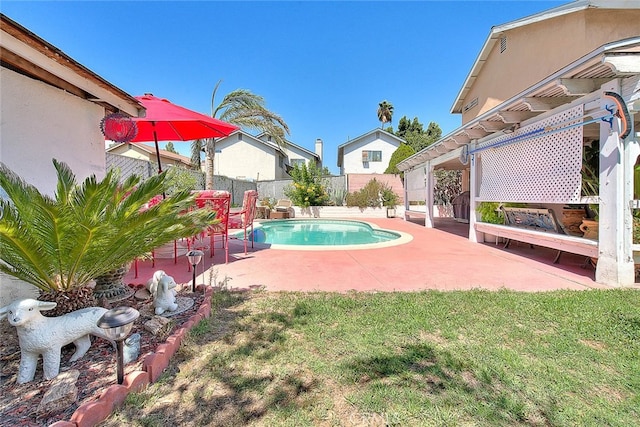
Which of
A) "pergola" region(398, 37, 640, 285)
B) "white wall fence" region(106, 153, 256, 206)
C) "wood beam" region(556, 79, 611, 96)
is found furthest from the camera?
"white wall fence" region(106, 153, 256, 206)

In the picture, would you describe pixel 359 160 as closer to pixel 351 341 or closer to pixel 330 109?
pixel 330 109

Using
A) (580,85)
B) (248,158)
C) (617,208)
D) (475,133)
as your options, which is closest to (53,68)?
(580,85)

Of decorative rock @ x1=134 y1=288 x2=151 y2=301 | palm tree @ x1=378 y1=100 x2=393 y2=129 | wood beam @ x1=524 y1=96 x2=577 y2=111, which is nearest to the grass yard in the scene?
decorative rock @ x1=134 y1=288 x2=151 y2=301

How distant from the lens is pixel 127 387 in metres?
1.81

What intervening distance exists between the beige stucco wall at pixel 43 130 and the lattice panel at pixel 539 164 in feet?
25.4

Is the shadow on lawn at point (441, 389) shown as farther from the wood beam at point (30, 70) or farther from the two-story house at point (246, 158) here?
the two-story house at point (246, 158)

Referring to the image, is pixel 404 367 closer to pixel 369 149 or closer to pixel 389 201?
pixel 389 201

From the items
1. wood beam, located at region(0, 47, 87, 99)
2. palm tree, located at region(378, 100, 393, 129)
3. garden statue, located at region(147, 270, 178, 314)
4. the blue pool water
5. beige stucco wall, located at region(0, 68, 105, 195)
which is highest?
palm tree, located at region(378, 100, 393, 129)

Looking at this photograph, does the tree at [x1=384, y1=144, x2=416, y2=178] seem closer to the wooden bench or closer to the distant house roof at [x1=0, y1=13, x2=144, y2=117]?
the wooden bench

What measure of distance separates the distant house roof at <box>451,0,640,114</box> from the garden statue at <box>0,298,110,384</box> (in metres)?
12.2

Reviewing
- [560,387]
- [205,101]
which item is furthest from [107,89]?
[205,101]

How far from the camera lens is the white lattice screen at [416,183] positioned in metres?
13.4

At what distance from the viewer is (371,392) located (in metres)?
1.90

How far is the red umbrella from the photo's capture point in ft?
14.3
